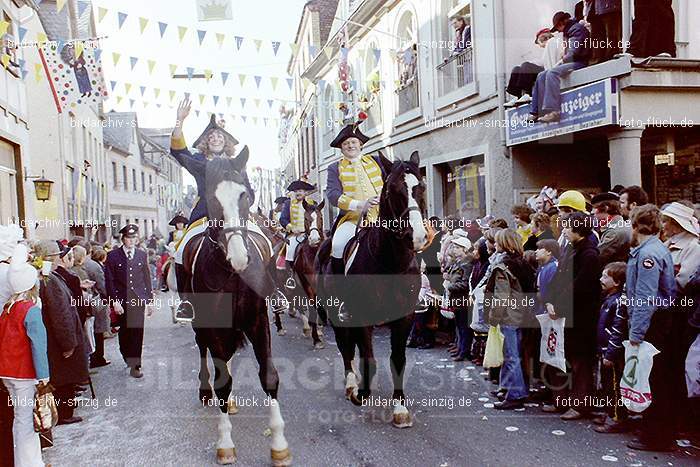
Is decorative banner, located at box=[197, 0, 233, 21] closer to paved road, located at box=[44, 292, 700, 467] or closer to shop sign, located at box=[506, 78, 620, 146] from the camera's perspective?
shop sign, located at box=[506, 78, 620, 146]

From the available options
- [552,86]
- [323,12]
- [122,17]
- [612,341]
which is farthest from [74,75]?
[323,12]

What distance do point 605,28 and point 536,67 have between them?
127 cm

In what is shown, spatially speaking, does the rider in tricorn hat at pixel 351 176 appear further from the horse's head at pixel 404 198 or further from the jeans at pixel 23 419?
the jeans at pixel 23 419

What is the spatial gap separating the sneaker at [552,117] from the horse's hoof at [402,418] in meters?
6.17

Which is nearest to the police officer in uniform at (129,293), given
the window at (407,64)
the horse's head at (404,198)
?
the horse's head at (404,198)

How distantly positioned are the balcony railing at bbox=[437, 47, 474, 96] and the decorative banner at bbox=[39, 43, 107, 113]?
8.02m

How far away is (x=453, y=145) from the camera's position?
45.2ft

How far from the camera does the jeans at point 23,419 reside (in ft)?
14.1

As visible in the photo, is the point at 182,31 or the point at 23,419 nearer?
the point at 23,419

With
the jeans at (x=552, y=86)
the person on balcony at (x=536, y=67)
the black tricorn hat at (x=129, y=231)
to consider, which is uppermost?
the person on balcony at (x=536, y=67)

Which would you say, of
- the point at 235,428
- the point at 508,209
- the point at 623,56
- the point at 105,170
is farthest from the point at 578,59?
the point at 105,170

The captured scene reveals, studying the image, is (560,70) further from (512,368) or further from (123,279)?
(123,279)

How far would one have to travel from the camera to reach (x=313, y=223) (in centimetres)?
1056

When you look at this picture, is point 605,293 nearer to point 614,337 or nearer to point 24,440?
point 614,337
